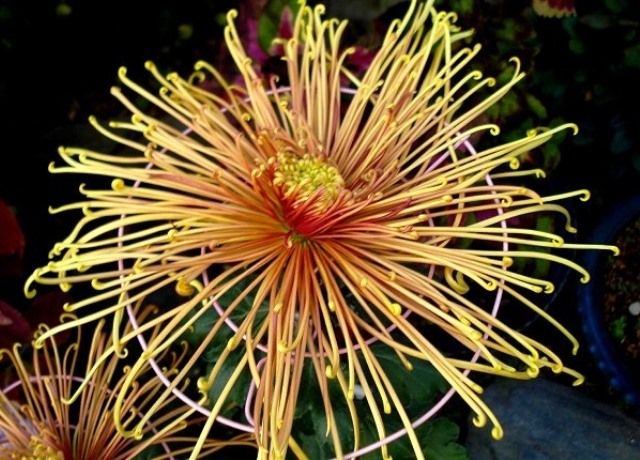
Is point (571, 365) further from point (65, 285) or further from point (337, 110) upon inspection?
point (65, 285)

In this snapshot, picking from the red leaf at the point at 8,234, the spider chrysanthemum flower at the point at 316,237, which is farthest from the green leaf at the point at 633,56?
the red leaf at the point at 8,234

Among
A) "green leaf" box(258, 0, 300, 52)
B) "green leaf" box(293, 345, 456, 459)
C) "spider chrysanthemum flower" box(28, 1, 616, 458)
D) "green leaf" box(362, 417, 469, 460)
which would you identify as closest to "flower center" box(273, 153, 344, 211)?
"spider chrysanthemum flower" box(28, 1, 616, 458)

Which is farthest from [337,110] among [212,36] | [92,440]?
[212,36]

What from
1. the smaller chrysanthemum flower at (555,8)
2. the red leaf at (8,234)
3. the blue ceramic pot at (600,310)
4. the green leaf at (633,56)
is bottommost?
the blue ceramic pot at (600,310)

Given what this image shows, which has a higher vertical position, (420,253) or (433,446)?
(420,253)

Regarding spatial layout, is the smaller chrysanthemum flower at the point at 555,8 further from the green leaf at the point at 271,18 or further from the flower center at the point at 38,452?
the flower center at the point at 38,452

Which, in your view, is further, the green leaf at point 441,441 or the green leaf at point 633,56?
the green leaf at point 633,56
